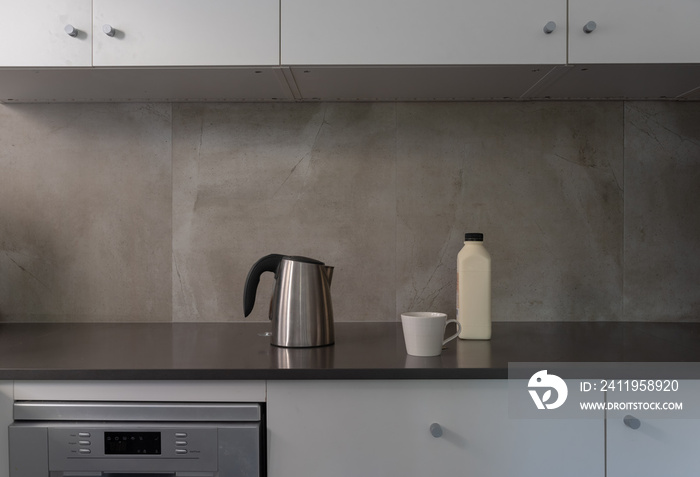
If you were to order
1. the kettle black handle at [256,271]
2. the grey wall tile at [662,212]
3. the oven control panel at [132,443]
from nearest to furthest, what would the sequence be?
the oven control panel at [132,443], the kettle black handle at [256,271], the grey wall tile at [662,212]

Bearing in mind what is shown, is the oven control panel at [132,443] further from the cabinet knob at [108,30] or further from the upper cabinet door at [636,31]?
the upper cabinet door at [636,31]

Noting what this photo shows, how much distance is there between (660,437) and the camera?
1.18 m

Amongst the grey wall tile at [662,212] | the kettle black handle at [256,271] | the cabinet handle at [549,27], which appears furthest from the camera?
the grey wall tile at [662,212]

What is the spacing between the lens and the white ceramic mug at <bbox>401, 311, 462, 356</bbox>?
4.17ft

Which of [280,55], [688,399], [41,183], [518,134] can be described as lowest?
[688,399]

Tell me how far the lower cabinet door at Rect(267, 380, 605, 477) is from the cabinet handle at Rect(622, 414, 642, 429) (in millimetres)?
49

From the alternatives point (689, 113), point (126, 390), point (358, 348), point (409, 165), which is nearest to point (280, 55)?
point (409, 165)

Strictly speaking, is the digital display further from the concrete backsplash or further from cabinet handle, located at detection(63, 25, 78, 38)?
cabinet handle, located at detection(63, 25, 78, 38)

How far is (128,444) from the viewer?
3.88 feet

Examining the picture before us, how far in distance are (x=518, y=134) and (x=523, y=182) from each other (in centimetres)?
14

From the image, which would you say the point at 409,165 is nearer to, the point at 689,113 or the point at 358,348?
the point at 358,348

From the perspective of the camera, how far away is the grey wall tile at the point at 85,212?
1794 mm

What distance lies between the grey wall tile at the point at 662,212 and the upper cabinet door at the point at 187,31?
3.63 ft

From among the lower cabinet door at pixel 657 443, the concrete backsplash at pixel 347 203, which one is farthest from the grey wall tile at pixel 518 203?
the lower cabinet door at pixel 657 443
